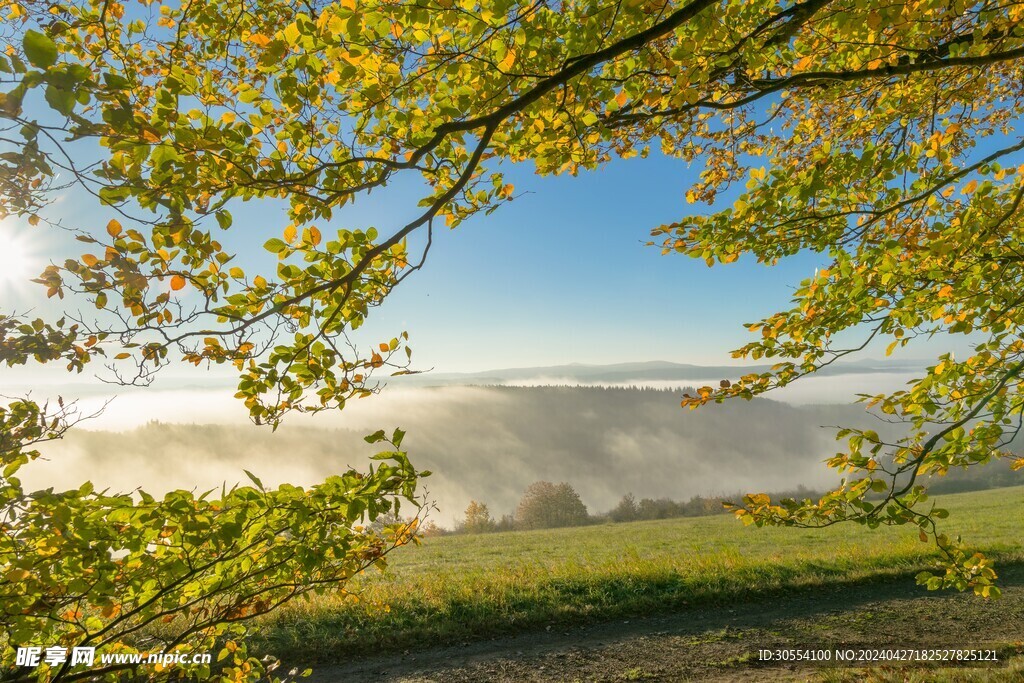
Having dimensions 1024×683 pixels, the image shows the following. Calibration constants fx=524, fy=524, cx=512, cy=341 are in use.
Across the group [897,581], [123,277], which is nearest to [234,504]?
[123,277]

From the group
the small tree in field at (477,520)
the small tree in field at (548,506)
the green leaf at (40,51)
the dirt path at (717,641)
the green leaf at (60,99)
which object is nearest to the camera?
the green leaf at (40,51)

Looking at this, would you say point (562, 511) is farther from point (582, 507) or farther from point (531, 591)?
point (531, 591)

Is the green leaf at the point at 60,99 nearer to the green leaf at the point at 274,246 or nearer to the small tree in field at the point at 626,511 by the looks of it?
the green leaf at the point at 274,246

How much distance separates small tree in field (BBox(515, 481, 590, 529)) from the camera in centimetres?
4241

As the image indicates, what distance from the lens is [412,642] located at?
8555 millimetres

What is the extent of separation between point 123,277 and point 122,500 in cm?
134

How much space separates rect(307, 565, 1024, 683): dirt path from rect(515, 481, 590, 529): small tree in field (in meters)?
32.1

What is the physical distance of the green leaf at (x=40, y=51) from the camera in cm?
192

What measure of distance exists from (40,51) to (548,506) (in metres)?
45.5

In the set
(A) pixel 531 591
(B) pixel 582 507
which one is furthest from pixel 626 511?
(A) pixel 531 591

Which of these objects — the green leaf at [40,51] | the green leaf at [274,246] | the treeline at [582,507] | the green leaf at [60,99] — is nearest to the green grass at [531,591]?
the green leaf at [274,246]

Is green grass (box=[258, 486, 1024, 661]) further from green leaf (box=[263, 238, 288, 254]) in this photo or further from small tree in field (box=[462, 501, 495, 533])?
small tree in field (box=[462, 501, 495, 533])

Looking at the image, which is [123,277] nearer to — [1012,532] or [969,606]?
[969,606]

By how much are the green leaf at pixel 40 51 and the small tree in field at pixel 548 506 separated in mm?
41977
